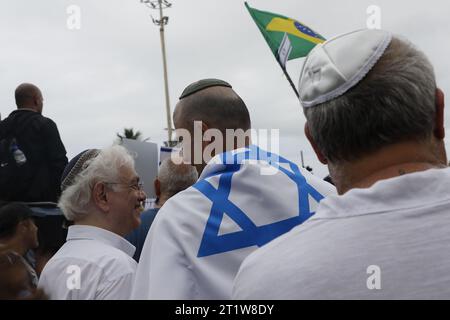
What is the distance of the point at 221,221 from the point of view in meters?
1.86

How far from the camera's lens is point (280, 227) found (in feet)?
6.31

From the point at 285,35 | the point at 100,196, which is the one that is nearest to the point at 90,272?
the point at 100,196

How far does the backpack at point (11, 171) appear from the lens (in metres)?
4.39

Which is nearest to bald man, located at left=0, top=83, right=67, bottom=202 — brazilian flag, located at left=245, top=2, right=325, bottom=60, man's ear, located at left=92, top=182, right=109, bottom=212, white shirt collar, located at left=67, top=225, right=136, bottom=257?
man's ear, located at left=92, top=182, right=109, bottom=212

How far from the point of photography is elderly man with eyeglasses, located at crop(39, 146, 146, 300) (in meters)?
2.22

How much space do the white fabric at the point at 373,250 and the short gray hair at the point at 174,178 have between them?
109 inches

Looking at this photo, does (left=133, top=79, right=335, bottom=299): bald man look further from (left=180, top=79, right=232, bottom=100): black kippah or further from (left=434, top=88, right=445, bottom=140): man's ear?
(left=434, top=88, right=445, bottom=140): man's ear

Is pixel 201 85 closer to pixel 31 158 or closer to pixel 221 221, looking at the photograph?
pixel 221 221

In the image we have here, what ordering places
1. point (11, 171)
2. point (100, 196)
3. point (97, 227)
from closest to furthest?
1. point (97, 227)
2. point (100, 196)
3. point (11, 171)

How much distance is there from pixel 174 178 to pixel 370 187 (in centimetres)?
284

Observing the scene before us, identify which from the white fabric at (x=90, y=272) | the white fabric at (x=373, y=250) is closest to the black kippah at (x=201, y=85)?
the white fabric at (x=90, y=272)
